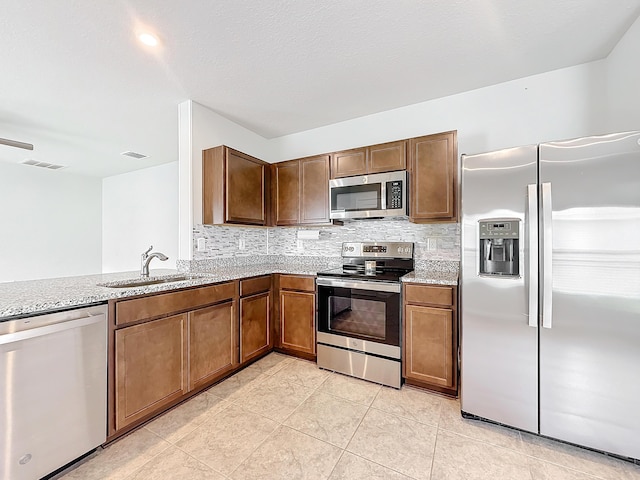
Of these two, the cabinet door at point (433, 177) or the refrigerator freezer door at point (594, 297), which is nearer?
the refrigerator freezer door at point (594, 297)

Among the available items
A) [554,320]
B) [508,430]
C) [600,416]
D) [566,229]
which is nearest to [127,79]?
[566,229]

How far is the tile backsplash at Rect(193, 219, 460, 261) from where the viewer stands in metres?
2.76

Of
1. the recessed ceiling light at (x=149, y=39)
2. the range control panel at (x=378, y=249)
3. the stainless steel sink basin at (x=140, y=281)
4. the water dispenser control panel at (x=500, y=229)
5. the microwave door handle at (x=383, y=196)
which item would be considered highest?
the recessed ceiling light at (x=149, y=39)

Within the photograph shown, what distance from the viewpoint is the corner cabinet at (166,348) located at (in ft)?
5.59

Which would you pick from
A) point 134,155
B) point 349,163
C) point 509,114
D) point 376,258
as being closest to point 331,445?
point 376,258

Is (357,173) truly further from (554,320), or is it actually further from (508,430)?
(508,430)

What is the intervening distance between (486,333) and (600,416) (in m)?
0.66

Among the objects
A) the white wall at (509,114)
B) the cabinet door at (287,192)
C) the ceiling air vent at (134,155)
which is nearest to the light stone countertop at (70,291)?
the cabinet door at (287,192)

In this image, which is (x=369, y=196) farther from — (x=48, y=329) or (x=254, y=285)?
(x=48, y=329)

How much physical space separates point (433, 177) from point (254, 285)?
6.42 feet

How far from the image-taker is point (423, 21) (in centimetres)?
175

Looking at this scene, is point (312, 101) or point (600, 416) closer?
point (600, 416)

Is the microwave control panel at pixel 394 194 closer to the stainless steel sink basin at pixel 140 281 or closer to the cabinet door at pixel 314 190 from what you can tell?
the cabinet door at pixel 314 190

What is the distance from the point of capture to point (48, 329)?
139 centimetres
